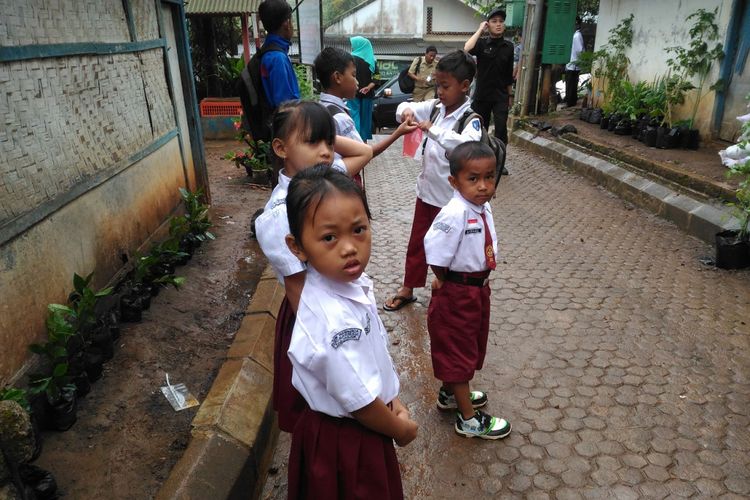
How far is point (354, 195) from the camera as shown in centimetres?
152

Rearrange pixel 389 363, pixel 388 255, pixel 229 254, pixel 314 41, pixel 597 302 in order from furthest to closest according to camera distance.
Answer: pixel 314 41, pixel 388 255, pixel 229 254, pixel 597 302, pixel 389 363

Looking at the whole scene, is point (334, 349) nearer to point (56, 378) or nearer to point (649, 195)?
point (56, 378)

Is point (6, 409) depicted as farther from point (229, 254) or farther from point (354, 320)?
point (229, 254)

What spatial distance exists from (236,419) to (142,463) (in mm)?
443

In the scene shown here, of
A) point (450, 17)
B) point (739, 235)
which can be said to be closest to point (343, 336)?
point (739, 235)

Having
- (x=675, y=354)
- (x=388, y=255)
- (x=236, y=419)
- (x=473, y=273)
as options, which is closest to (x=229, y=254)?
(x=388, y=255)

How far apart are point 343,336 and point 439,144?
7.04 ft

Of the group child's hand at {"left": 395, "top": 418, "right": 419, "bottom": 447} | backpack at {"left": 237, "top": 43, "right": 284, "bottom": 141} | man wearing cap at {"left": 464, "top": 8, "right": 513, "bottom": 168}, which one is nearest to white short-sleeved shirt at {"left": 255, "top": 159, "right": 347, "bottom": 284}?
child's hand at {"left": 395, "top": 418, "right": 419, "bottom": 447}

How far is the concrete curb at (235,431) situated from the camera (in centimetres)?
215

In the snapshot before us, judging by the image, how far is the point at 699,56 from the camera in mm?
7277

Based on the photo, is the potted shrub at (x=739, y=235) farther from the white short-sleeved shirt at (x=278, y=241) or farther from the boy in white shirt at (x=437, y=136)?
the white short-sleeved shirt at (x=278, y=241)

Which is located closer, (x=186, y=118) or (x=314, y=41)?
(x=186, y=118)

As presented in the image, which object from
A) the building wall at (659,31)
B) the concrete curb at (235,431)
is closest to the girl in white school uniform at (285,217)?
the concrete curb at (235,431)

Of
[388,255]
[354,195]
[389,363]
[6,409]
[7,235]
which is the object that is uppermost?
[354,195]
